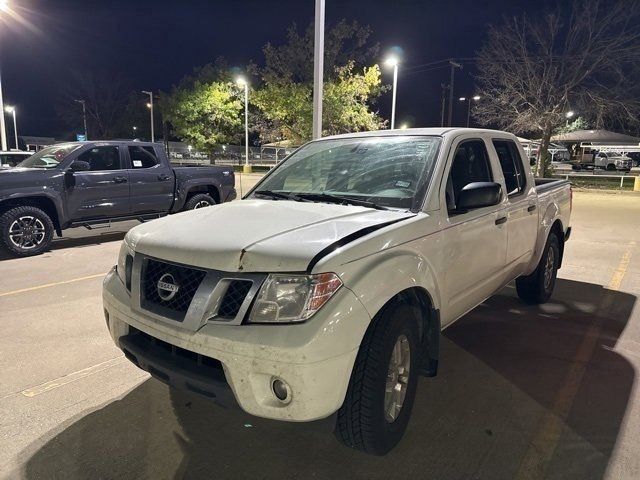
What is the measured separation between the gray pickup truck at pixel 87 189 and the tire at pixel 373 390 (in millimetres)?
7182

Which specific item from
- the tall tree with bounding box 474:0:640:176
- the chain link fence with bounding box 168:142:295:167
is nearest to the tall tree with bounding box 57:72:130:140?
the chain link fence with bounding box 168:142:295:167

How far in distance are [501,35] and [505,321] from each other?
2403 cm

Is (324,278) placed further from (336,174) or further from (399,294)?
(336,174)

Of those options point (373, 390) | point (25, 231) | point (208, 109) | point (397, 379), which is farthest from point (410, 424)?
point (208, 109)

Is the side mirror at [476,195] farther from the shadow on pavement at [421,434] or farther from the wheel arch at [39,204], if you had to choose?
the wheel arch at [39,204]

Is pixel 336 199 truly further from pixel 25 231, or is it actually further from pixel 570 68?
pixel 570 68

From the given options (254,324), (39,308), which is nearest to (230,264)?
(254,324)

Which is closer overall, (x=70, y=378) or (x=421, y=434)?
(x=421, y=434)

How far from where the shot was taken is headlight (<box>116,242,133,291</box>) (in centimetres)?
288

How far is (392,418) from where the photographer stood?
107 inches

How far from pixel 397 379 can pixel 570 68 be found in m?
25.4

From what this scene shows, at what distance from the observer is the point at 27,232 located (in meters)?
7.89

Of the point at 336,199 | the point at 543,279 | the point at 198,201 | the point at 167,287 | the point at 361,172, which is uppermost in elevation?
the point at 361,172

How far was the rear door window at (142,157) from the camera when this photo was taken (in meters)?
9.16
